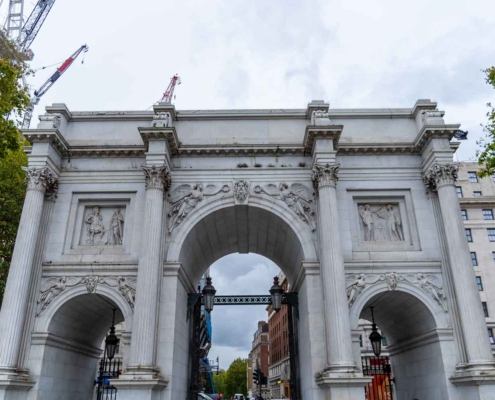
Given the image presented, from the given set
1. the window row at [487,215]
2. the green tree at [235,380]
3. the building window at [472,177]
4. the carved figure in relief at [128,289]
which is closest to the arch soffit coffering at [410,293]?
the carved figure in relief at [128,289]

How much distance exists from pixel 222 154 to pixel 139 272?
19.9 feet

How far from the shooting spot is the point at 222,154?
17828 millimetres

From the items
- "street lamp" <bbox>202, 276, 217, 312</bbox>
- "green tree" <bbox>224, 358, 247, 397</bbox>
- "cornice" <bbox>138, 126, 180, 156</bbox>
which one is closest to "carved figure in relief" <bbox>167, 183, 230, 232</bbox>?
"cornice" <bbox>138, 126, 180, 156</bbox>

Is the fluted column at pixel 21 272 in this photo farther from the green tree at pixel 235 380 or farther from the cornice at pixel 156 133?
the green tree at pixel 235 380

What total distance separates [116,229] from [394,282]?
36.6ft

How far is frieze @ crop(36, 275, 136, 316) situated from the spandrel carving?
941 centimetres

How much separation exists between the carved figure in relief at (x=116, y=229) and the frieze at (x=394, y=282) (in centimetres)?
918

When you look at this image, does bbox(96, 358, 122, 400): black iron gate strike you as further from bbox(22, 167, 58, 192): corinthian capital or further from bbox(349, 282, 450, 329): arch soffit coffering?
bbox(349, 282, 450, 329): arch soffit coffering

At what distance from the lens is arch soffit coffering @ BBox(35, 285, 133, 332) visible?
15.3 m

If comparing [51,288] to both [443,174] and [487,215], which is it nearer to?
[443,174]

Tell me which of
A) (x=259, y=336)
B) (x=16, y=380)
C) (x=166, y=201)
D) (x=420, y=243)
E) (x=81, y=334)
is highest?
(x=259, y=336)

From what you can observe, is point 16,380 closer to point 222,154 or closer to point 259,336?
point 222,154

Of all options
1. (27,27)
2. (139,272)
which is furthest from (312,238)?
(27,27)

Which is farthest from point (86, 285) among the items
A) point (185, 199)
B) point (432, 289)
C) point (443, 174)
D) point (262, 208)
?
point (443, 174)
